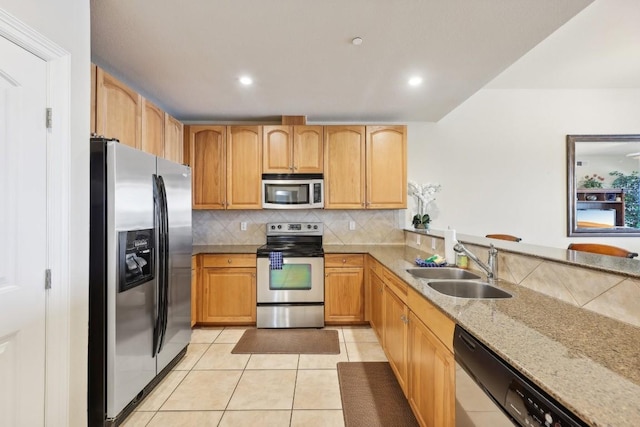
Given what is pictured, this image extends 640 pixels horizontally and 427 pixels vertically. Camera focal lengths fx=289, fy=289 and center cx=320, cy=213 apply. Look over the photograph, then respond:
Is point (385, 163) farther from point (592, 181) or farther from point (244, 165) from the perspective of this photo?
point (592, 181)

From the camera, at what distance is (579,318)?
117 centimetres

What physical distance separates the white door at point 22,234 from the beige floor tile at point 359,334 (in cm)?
237

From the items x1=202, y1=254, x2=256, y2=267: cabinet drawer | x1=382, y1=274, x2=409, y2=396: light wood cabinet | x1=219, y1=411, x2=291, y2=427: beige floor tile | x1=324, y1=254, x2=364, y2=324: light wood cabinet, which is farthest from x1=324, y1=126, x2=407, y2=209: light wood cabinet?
x1=219, y1=411, x2=291, y2=427: beige floor tile

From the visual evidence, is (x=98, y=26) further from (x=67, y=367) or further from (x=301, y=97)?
→ (x=67, y=367)

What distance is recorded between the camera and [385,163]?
3494 millimetres

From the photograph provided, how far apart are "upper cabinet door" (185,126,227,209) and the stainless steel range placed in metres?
0.90

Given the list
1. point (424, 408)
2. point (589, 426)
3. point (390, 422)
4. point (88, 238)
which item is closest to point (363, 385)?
point (390, 422)

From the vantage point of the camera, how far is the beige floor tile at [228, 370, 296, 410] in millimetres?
1996

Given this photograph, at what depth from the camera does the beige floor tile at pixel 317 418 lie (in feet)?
5.92

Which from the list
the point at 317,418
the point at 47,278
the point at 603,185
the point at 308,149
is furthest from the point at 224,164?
the point at 603,185

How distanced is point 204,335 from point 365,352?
5.61ft

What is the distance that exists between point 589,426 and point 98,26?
2.84 metres

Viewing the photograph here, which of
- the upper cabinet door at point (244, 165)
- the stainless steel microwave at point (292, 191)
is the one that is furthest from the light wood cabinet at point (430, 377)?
the upper cabinet door at point (244, 165)

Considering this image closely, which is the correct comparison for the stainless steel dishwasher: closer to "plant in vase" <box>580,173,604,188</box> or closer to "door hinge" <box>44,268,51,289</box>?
"door hinge" <box>44,268,51,289</box>
